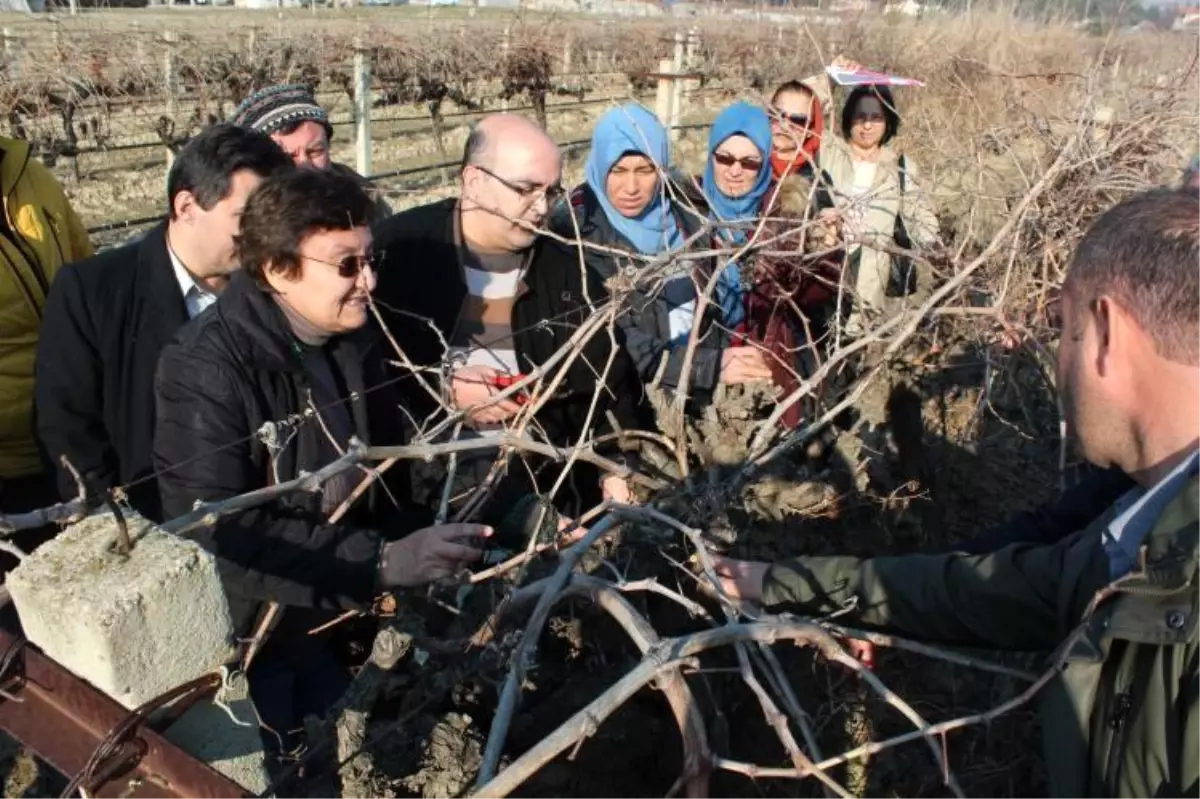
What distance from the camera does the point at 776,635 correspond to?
55.9 inches

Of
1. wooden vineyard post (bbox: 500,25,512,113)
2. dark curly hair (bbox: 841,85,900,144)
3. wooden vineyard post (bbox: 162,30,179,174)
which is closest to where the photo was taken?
dark curly hair (bbox: 841,85,900,144)

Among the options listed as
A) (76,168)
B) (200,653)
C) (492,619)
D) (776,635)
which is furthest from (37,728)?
(76,168)

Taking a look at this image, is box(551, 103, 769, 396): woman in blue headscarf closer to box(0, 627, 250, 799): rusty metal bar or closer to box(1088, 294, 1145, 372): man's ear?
box(1088, 294, 1145, 372): man's ear

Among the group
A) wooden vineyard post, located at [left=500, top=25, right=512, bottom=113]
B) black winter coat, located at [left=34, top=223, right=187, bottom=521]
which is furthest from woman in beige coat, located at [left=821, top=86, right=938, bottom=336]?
wooden vineyard post, located at [left=500, top=25, right=512, bottom=113]

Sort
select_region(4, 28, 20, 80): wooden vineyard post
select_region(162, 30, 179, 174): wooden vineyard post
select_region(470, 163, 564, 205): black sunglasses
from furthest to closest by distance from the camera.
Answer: select_region(162, 30, 179, 174): wooden vineyard post < select_region(4, 28, 20, 80): wooden vineyard post < select_region(470, 163, 564, 205): black sunglasses

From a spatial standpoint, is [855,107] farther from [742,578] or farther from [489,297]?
[742,578]

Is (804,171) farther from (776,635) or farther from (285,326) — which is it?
(776,635)

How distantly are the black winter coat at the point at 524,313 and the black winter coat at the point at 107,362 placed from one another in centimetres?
58

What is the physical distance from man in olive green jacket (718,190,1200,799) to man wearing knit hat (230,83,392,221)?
2259 millimetres

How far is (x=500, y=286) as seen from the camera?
286 centimetres

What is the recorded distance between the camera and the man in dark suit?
2383 mm

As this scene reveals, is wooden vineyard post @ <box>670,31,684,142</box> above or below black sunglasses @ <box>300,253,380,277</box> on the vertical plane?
above

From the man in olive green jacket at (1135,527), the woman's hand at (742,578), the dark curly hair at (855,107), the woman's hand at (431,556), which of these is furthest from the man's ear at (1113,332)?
the dark curly hair at (855,107)

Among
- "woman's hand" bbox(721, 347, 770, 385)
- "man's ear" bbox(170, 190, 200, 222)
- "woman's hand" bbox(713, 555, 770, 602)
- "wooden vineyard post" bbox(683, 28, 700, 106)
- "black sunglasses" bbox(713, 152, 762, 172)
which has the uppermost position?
"wooden vineyard post" bbox(683, 28, 700, 106)
